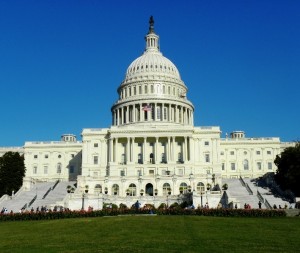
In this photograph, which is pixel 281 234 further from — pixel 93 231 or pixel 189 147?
pixel 189 147

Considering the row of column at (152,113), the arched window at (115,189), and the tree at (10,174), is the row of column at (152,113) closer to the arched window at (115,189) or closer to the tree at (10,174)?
the arched window at (115,189)

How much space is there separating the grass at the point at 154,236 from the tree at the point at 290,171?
35.1 metres

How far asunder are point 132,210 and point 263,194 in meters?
35.0

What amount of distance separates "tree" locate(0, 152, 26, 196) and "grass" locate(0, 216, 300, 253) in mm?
49308

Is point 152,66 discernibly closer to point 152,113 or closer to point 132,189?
A: point 152,113

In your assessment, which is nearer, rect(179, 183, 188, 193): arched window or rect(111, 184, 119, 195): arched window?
rect(179, 183, 188, 193): arched window

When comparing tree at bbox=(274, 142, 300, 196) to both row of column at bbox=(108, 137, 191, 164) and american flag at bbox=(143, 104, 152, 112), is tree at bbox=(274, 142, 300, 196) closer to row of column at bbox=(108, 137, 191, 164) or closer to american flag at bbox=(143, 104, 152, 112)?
row of column at bbox=(108, 137, 191, 164)

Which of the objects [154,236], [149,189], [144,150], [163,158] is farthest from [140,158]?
[154,236]

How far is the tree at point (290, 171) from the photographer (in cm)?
8019

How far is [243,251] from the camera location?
2891 cm

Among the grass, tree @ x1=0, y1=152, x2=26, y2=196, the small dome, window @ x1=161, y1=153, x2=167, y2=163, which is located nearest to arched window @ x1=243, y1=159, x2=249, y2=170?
window @ x1=161, y1=153, x2=167, y2=163

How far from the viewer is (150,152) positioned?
385ft

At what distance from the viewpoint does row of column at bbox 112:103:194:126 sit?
428 feet

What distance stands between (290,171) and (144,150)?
4254 cm
